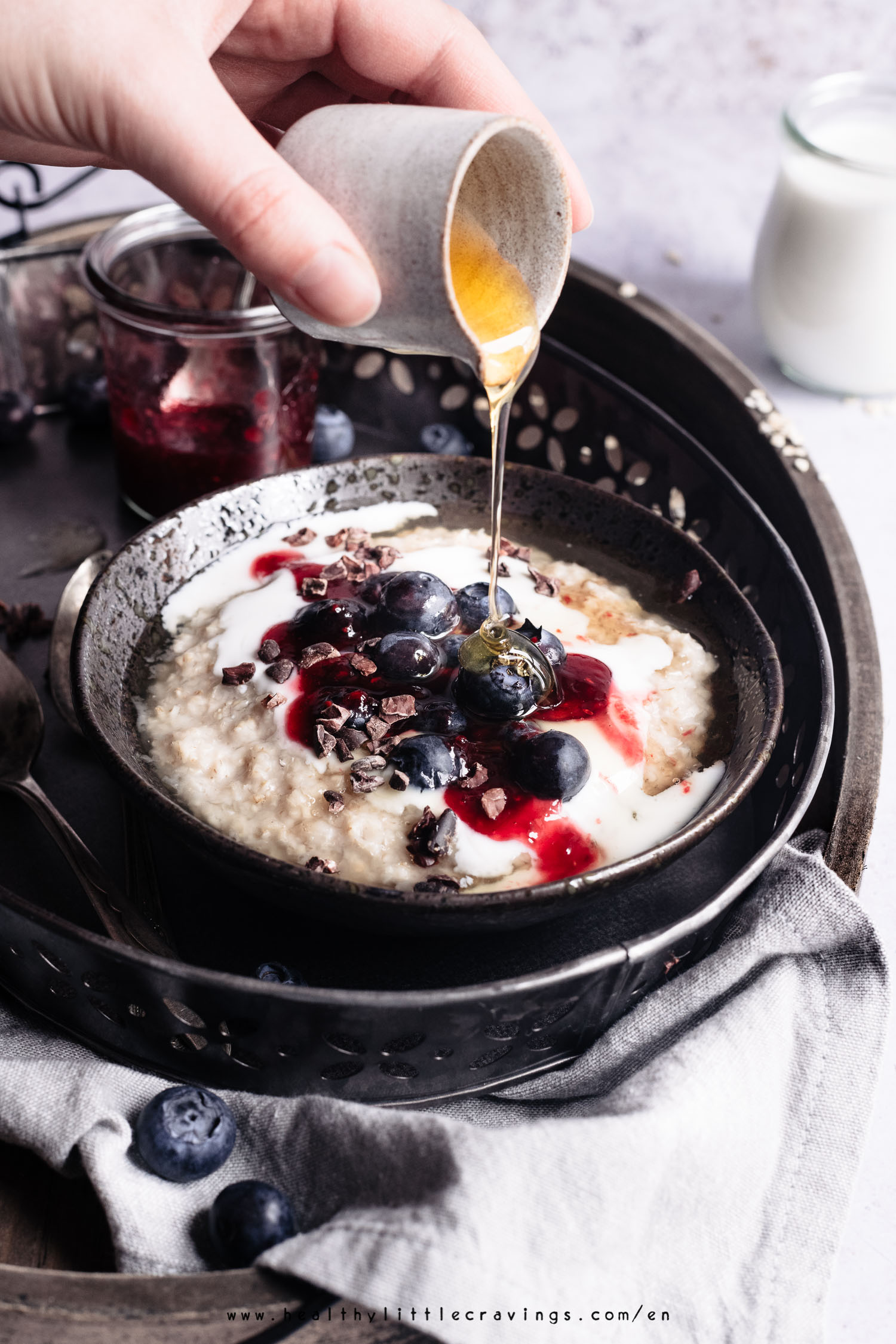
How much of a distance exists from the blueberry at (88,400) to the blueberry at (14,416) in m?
0.09

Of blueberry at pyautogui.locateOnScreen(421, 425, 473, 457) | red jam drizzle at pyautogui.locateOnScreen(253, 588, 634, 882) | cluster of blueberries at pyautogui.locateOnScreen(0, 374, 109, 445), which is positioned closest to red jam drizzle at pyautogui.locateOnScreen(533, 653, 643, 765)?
red jam drizzle at pyautogui.locateOnScreen(253, 588, 634, 882)

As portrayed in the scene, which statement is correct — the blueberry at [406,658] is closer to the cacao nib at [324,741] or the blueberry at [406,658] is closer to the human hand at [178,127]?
the cacao nib at [324,741]

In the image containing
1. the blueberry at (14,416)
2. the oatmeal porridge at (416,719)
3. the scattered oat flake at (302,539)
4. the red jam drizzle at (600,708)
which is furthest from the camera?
the blueberry at (14,416)

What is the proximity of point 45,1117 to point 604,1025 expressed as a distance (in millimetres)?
652

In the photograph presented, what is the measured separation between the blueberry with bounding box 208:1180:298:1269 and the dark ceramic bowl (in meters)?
0.30

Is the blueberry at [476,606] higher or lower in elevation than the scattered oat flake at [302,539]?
higher

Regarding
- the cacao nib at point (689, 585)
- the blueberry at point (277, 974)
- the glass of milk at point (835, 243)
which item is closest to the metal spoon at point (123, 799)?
the blueberry at point (277, 974)

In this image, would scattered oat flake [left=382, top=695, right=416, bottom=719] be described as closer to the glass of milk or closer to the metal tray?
the metal tray

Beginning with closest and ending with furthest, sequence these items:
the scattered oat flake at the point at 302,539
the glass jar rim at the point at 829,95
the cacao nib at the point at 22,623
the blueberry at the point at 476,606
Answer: the blueberry at the point at 476,606 < the scattered oat flake at the point at 302,539 < the cacao nib at the point at 22,623 < the glass jar rim at the point at 829,95

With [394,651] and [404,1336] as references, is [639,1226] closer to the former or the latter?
[404,1336]

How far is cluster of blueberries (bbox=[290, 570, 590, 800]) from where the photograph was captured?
1.42 meters

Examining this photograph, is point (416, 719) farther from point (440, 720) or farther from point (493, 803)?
point (493, 803)

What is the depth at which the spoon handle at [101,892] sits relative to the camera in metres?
1.48

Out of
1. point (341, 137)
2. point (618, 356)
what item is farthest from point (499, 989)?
point (618, 356)
